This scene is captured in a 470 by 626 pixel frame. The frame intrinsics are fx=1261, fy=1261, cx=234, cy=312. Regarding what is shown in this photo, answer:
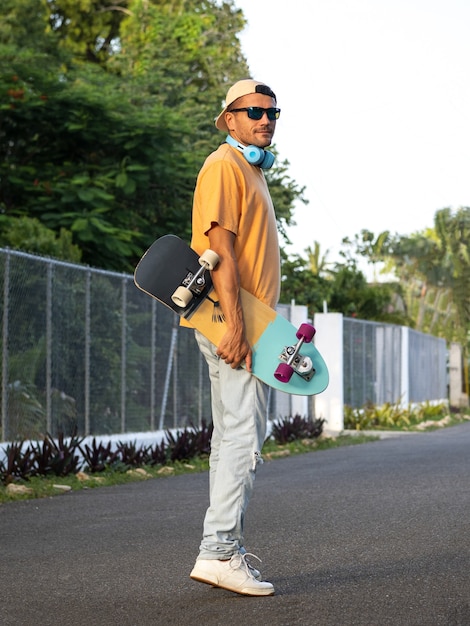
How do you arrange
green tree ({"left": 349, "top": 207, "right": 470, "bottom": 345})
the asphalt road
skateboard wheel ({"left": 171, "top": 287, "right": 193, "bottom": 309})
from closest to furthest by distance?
the asphalt road
skateboard wheel ({"left": 171, "top": 287, "right": 193, "bottom": 309})
green tree ({"left": 349, "top": 207, "right": 470, "bottom": 345})

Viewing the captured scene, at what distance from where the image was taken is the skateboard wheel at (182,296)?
5.16 metres

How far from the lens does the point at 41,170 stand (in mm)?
22156

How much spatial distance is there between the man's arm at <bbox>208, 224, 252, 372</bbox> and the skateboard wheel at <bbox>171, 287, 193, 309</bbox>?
0.40ft

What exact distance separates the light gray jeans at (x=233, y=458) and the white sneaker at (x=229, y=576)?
3 centimetres

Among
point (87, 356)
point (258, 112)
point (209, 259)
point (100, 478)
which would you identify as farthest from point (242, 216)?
point (87, 356)

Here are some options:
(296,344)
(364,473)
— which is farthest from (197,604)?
(364,473)

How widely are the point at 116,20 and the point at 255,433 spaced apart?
34.4 meters

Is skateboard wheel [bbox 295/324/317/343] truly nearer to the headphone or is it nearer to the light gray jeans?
the light gray jeans

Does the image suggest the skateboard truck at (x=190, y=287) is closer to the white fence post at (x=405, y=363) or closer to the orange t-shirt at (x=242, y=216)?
the orange t-shirt at (x=242, y=216)

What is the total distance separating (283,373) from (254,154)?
3.13ft

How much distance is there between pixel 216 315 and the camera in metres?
5.24

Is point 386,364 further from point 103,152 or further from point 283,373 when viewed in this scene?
point 283,373

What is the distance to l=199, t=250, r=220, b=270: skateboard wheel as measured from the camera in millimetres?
5086

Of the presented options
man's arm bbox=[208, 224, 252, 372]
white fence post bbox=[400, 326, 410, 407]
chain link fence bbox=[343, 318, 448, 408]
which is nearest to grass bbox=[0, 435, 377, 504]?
man's arm bbox=[208, 224, 252, 372]
